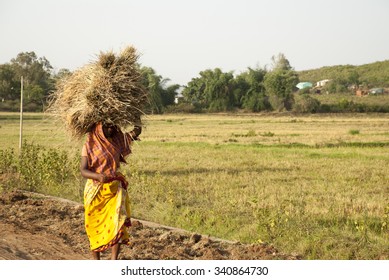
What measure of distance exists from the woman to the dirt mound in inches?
35.9

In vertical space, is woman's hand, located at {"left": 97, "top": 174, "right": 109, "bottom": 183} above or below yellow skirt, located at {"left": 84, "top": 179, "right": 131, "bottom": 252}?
above

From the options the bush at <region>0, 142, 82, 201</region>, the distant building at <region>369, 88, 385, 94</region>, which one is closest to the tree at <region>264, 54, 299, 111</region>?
the distant building at <region>369, 88, 385, 94</region>

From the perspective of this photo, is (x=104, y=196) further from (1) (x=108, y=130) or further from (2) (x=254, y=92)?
(2) (x=254, y=92)

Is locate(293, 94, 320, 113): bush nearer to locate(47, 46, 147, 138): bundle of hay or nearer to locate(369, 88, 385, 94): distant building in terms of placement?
locate(369, 88, 385, 94): distant building

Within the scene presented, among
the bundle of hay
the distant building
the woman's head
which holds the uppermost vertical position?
the distant building

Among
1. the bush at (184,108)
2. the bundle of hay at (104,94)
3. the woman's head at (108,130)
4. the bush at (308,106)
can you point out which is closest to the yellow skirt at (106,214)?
the woman's head at (108,130)

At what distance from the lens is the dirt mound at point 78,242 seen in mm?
→ 6062

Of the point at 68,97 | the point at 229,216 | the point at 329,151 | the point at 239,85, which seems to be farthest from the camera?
the point at 239,85

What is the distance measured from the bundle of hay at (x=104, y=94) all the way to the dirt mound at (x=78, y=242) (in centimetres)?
139

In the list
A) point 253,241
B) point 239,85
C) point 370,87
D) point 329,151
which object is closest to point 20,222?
point 253,241

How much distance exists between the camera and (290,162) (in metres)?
15.9

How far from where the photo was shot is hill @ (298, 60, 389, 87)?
97625mm
